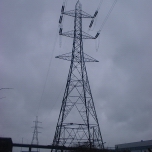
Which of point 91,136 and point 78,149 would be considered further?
point 78,149

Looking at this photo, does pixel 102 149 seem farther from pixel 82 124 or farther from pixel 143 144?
pixel 143 144

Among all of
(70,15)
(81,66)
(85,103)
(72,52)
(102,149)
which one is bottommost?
(102,149)

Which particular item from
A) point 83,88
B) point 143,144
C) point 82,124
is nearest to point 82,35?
point 83,88

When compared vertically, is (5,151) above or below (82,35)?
below

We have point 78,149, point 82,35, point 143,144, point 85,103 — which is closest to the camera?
point 85,103

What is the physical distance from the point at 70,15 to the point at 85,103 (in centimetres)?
1148

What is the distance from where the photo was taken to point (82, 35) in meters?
28.1

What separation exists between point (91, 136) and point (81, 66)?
7.83 metres

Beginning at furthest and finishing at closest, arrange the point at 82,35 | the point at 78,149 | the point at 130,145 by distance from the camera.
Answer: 1. the point at 130,145
2. the point at 82,35
3. the point at 78,149

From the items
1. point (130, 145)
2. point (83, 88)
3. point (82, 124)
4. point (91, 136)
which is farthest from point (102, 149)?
point (130, 145)

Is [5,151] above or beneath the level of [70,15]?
beneath

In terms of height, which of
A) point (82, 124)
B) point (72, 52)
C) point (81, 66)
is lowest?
point (82, 124)

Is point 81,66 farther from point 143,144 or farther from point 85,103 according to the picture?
point 143,144

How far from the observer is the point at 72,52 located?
26.9m
